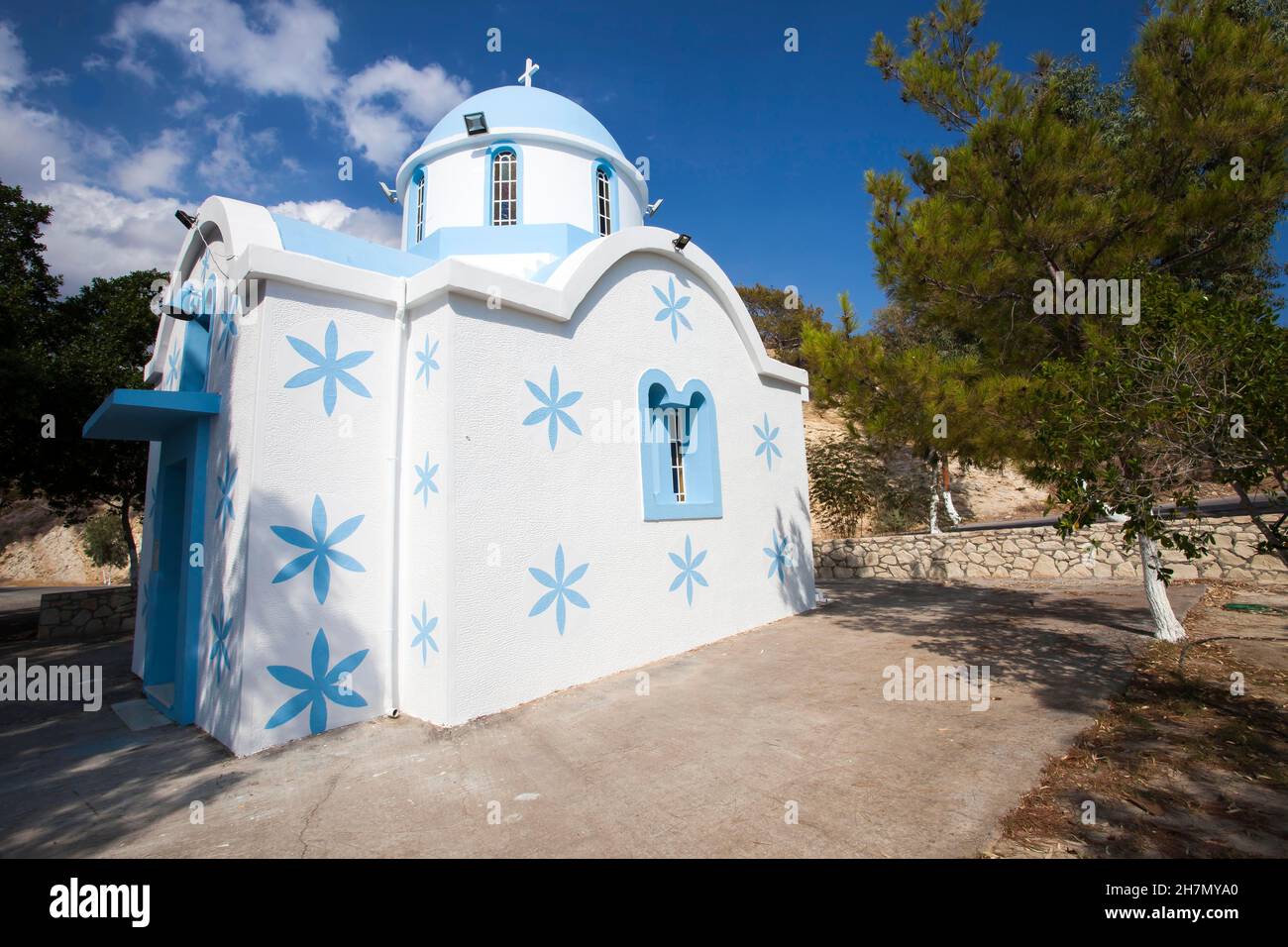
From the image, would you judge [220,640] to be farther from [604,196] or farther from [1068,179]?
[1068,179]

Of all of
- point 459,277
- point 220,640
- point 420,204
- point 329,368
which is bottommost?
point 220,640

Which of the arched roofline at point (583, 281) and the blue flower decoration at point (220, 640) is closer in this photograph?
the blue flower decoration at point (220, 640)

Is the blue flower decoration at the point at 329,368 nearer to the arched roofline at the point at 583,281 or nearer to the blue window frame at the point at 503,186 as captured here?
the arched roofline at the point at 583,281

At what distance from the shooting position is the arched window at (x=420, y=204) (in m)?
9.59

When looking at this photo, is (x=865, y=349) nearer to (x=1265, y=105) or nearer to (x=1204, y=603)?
(x=1265, y=105)

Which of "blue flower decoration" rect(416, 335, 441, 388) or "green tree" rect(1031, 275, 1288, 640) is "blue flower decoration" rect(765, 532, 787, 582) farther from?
"blue flower decoration" rect(416, 335, 441, 388)

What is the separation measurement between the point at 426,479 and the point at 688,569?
324cm

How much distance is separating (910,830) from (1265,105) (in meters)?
8.10

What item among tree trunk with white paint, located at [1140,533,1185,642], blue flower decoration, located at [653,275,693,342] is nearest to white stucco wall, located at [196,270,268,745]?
blue flower decoration, located at [653,275,693,342]

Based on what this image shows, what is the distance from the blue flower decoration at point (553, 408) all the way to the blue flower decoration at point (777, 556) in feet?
12.8

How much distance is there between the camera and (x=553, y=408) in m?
5.96

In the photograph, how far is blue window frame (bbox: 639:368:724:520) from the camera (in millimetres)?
6961

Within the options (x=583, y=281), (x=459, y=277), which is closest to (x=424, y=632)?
(x=459, y=277)

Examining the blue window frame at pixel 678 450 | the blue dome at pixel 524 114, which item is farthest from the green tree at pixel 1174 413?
the blue dome at pixel 524 114
